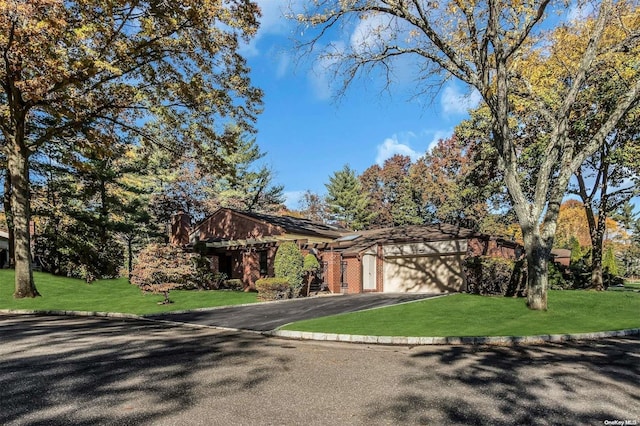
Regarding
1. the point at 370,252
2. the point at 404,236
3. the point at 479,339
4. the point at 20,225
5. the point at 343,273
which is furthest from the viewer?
the point at 404,236

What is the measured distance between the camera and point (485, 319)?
439 inches

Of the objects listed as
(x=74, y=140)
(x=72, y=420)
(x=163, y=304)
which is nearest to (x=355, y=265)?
(x=163, y=304)

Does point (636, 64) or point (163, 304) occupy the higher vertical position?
point (636, 64)

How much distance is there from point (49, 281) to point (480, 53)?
79.8ft

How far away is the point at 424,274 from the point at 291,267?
9353 millimetres

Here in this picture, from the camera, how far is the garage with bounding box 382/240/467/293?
76.6 feet

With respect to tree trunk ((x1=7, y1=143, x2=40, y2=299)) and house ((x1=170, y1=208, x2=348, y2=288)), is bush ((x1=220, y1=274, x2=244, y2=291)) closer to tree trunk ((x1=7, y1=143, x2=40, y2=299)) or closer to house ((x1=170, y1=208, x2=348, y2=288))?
house ((x1=170, y1=208, x2=348, y2=288))

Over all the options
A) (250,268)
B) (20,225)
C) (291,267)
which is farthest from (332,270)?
(20,225)

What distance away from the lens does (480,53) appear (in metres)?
12.7

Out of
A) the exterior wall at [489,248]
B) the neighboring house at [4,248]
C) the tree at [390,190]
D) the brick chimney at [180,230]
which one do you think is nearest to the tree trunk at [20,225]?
the brick chimney at [180,230]

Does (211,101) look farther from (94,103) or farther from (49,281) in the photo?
(49,281)

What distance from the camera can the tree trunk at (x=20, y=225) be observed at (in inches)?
610

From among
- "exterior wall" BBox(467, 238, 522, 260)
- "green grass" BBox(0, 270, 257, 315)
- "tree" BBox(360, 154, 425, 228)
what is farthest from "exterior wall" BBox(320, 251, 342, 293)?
"tree" BBox(360, 154, 425, 228)

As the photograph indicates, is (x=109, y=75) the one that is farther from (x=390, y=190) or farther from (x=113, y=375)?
(x=390, y=190)
